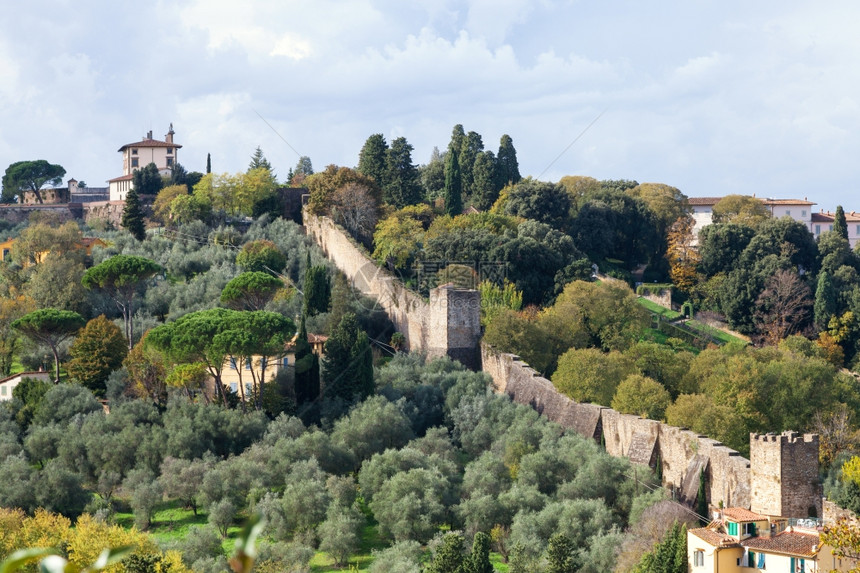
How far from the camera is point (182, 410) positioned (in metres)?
35.5

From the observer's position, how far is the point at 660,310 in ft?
174

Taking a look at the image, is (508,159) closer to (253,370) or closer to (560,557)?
(253,370)

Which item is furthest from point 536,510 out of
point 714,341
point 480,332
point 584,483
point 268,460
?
point 714,341

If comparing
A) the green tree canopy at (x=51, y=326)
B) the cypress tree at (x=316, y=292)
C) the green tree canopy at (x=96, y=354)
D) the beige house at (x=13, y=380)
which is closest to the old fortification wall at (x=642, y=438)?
the cypress tree at (x=316, y=292)

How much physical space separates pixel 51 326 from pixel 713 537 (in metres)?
24.7

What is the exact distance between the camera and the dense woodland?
95.5ft

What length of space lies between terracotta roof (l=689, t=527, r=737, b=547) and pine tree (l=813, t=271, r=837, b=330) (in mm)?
28510

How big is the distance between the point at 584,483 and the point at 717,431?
12.3 feet

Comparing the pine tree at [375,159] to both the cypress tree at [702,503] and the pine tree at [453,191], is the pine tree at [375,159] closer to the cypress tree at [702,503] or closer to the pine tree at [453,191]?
the pine tree at [453,191]

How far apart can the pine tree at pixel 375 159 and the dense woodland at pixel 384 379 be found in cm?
346

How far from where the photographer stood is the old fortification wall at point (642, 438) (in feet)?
88.9

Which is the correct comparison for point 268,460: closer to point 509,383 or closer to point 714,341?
point 509,383

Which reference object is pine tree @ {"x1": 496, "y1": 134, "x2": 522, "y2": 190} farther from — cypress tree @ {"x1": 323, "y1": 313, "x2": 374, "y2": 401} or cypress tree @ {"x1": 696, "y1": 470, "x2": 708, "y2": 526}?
cypress tree @ {"x1": 696, "y1": 470, "x2": 708, "y2": 526}

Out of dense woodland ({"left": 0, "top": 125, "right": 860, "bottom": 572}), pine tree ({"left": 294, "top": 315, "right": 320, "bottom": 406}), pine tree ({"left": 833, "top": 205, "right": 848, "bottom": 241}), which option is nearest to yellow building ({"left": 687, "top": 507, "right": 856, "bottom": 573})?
dense woodland ({"left": 0, "top": 125, "right": 860, "bottom": 572})
